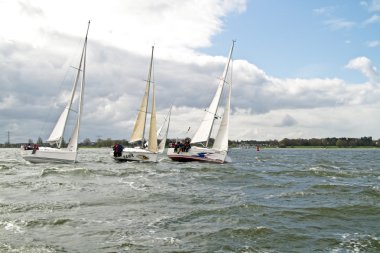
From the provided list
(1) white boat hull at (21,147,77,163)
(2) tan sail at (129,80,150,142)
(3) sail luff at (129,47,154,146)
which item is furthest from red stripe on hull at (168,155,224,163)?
(1) white boat hull at (21,147,77,163)

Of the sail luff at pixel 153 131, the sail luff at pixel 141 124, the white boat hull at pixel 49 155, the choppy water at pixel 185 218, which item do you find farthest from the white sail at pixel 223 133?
the choppy water at pixel 185 218

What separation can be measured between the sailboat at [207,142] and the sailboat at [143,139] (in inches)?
107

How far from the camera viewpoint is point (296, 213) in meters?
15.6

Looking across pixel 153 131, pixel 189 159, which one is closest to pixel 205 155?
pixel 189 159

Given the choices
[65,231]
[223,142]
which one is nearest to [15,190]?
[65,231]

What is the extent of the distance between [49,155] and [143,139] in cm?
1153

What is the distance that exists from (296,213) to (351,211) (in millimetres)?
2370

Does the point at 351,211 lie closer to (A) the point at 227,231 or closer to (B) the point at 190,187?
(A) the point at 227,231

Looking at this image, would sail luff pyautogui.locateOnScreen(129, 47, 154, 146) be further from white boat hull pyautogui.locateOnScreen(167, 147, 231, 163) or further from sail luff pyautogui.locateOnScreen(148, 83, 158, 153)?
white boat hull pyautogui.locateOnScreen(167, 147, 231, 163)

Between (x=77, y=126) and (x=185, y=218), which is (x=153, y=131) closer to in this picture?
(x=77, y=126)

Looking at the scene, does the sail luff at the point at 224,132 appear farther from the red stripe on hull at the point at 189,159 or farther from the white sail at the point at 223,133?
the red stripe on hull at the point at 189,159

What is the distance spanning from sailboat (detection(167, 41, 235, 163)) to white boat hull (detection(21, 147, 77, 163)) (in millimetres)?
11270

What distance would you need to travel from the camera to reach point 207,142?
48.1 metres

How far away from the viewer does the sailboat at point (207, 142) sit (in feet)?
150
